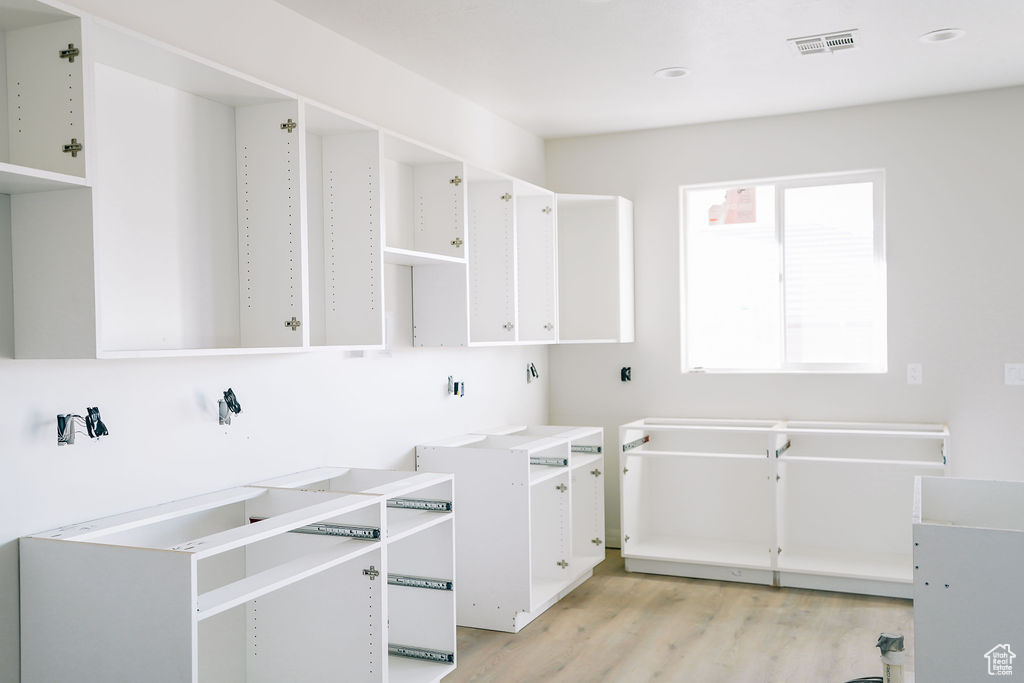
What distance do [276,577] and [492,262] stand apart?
7.55ft

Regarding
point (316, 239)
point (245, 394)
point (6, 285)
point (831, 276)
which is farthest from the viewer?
point (831, 276)

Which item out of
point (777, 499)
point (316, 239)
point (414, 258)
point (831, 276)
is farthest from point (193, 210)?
point (831, 276)

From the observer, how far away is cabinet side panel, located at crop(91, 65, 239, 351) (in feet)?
8.00

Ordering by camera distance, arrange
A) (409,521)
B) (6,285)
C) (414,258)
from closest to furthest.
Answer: (6,285) < (409,521) < (414,258)

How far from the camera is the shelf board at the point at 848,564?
4250mm

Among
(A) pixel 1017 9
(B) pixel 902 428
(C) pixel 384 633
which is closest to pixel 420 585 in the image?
(C) pixel 384 633

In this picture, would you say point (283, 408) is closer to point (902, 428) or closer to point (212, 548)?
point (212, 548)

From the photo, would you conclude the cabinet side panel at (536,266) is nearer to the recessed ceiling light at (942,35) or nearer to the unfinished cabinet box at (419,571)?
the unfinished cabinet box at (419,571)

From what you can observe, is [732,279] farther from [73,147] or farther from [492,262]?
[73,147]

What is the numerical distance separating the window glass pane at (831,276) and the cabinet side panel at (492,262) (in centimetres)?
184

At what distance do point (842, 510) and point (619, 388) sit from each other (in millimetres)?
1507

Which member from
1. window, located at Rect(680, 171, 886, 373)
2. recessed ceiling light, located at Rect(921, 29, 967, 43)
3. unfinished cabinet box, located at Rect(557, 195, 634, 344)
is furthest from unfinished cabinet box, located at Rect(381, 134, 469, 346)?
recessed ceiling light, located at Rect(921, 29, 967, 43)

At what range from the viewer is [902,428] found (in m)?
4.50

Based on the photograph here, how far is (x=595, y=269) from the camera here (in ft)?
17.3
